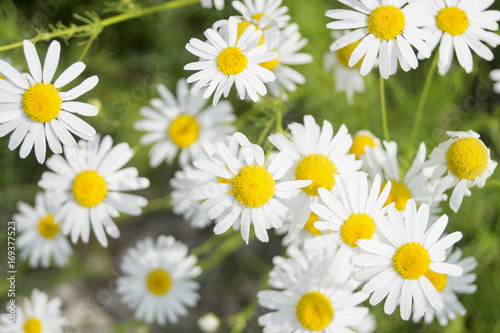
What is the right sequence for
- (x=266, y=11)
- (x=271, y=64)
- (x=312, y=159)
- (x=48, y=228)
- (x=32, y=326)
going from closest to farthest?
(x=312, y=159) → (x=266, y=11) → (x=271, y=64) → (x=32, y=326) → (x=48, y=228)

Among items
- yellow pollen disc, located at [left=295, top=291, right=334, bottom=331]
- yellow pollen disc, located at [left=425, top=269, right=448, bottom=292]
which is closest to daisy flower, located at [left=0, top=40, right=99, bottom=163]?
yellow pollen disc, located at [left=295, top=291, right=334, bottom=331]

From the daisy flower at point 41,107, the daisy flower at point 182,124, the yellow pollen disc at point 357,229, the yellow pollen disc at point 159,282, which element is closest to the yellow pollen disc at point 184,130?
the daisy flower at point 182,124

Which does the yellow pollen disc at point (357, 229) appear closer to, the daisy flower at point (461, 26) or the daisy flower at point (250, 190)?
the daisy flower at point (250, 190)

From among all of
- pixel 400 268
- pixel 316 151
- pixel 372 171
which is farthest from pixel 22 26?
pixel 400 268

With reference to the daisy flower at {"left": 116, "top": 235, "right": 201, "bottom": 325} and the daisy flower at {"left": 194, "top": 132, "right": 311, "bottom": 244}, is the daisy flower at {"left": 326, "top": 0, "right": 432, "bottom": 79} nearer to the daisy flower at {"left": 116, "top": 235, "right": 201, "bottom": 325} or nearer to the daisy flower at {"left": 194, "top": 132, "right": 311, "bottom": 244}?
the daisy flower at {"left": 194, "top": 132, "right": 311, "bottom": 244}

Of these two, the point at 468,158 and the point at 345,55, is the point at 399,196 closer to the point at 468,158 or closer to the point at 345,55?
the point at 468,158

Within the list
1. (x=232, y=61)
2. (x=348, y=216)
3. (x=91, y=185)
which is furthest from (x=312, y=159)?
(x=91, y=185)

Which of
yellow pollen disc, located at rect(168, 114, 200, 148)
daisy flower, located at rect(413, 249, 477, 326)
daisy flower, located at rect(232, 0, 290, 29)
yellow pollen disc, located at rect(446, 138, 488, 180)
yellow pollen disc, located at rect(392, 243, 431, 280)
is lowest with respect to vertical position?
daisy flower, located at rect(413, 249, 477, 326)
